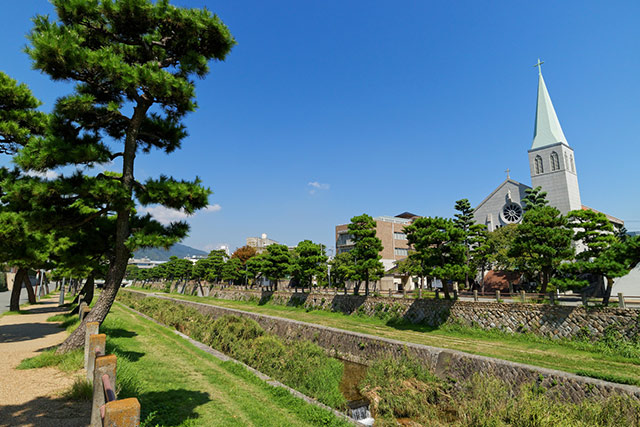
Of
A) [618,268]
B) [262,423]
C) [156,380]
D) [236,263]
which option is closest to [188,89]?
[156,380]

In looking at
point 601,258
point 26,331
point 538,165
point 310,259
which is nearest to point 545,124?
point 538,165

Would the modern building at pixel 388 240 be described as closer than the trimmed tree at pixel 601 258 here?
No

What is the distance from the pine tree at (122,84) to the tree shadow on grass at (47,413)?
9.99 feet

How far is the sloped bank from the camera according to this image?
8133 millimetres

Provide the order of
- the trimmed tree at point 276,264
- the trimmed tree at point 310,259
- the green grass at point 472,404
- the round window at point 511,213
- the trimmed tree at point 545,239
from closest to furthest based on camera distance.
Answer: the green grass at point 472,404, the trimmed tree at point 545,239, the trimmed tree at point 310,259, the trimmed tree at point 276,264, the round window at point 511,213

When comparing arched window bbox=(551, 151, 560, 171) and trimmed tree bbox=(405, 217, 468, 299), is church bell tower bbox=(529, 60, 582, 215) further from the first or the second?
trimmed tree bbox=(405, 217, 468, 299)

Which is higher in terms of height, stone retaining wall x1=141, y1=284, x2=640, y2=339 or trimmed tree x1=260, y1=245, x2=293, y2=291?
trimmed tree x1=260, y1=245, x2=293, y2=291

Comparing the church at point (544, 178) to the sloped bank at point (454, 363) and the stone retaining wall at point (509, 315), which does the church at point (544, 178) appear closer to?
the stone retaining wall at point (509, 315)

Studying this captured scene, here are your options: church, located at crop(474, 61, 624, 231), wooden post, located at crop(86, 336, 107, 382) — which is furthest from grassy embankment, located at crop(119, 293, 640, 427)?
church, located at crop(474, 61, 624, 231)

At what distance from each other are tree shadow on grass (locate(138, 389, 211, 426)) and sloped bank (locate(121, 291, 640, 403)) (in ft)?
26.0

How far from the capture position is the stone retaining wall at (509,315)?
13906 millimetres

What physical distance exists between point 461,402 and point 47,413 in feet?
32.7

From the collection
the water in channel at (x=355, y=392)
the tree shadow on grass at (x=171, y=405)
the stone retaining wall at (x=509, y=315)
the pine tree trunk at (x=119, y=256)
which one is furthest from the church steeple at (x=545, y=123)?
the tree shadow on grass at (x=171, y=405)

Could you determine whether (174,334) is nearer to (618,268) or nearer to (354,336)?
(354,336)
